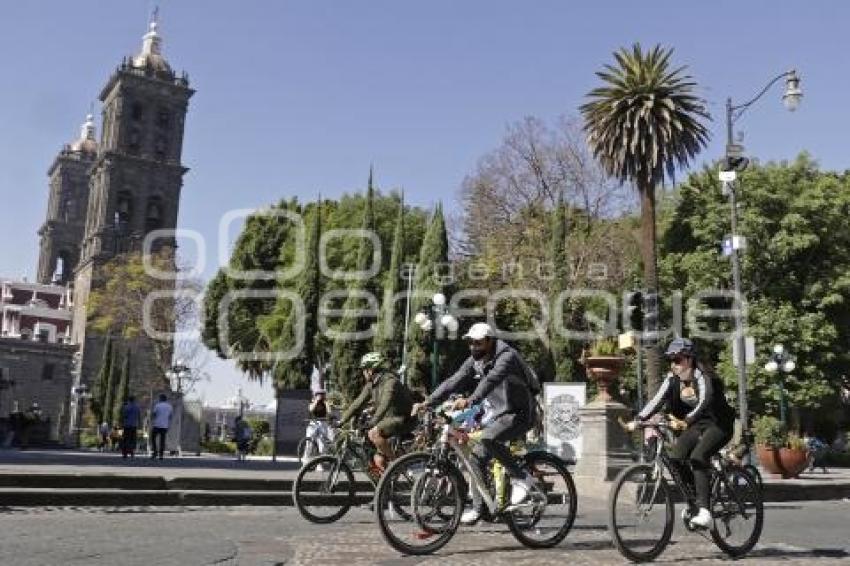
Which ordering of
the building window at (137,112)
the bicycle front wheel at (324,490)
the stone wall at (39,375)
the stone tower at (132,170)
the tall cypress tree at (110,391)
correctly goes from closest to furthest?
1. the bicycle front wheel at (324,490)
2. the tall cypress tree at (110,391)
3. the stone wall at (39,375)
4. the stone tower at (132,170)
5. the building window at (137,112)

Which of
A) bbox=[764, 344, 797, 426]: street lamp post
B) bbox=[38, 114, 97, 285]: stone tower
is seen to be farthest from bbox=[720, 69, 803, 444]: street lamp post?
bbox=[38, 114, 97, 285]: stone tower

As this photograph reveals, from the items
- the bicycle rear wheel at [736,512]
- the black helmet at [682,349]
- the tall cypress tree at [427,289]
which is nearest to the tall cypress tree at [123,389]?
the tall cypress tree at [427,289]

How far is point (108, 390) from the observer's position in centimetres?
7044

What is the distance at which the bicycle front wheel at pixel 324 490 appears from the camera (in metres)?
8.85

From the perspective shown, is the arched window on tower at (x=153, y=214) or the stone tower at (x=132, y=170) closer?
the stone tower at (x=132, y=170)

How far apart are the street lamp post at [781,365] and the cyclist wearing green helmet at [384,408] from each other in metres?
25.3

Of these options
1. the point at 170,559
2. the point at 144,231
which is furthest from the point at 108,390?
Result: the point at 170,559

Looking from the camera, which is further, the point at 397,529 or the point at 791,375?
the point at 791,375

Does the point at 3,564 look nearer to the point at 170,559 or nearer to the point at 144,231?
the point at 170,559

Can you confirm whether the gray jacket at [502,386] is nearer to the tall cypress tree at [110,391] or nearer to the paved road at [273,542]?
the paved road at [273,542]

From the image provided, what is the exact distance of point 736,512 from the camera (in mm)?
7051

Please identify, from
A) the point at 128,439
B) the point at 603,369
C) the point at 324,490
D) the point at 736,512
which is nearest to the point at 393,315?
the point at 128,439

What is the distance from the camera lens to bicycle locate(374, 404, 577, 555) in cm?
657

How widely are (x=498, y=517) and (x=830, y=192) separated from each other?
36577 mm
